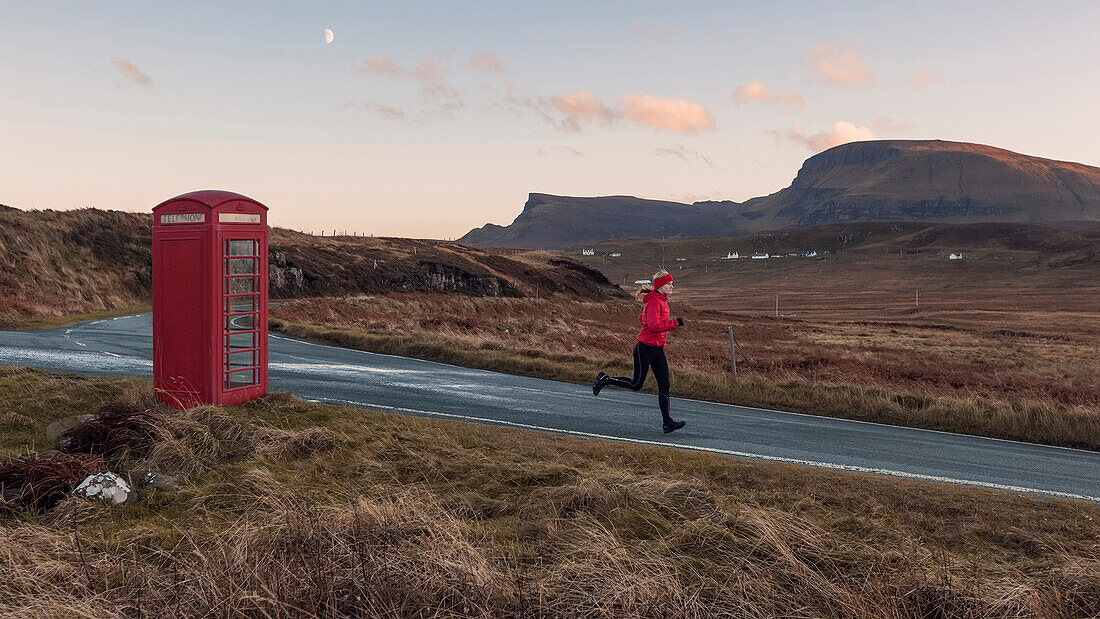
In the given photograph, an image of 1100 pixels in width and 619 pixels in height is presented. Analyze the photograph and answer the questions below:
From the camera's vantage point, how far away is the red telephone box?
348 inches

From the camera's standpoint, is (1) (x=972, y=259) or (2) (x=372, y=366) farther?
(1) (x=972, y=259)

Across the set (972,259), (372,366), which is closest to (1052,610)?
(372,366)

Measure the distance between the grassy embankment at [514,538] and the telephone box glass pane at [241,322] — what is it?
5.02 feet

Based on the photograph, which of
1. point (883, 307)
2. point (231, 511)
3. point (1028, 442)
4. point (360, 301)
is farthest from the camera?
point (883, 307)

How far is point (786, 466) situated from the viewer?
7.86 metres

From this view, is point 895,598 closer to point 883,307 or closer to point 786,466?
point 786,466

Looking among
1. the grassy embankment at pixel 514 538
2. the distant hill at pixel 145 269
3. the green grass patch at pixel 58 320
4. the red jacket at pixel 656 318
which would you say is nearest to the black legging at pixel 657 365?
the red jacket at pixel 656 318

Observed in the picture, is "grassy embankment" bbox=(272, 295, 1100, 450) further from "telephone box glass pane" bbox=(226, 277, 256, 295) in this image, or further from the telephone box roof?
→ the telephone box roof

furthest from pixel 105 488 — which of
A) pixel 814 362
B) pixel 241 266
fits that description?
pixel 814 362

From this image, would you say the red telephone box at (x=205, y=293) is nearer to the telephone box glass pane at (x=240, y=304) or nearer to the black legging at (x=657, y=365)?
the telephone box glass pane at (x=240, y=304)

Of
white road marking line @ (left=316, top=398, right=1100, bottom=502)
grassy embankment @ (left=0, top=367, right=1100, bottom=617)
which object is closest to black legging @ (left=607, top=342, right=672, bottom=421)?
white road marking line @ (left=316, top=398, right=1100, bottom=502)

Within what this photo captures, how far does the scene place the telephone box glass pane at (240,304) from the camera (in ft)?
30.1

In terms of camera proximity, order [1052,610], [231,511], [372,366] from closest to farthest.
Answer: [1052,610]
[231,511]
[372,366]

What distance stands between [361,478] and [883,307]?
8041 cm
